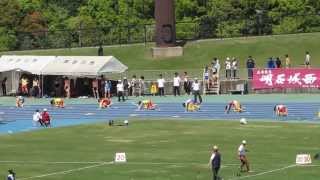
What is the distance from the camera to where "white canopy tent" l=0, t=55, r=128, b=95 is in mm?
67312

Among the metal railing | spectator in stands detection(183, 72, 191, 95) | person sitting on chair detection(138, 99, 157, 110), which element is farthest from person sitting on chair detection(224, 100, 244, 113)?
the metal railing

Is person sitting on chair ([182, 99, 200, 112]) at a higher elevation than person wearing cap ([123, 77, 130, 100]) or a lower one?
lower

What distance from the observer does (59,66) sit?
227ft

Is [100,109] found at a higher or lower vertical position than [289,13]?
lower

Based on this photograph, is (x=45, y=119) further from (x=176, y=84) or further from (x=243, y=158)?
(x=243, y=158)

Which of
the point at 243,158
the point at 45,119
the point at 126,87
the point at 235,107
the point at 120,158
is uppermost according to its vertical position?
the point at 126,87

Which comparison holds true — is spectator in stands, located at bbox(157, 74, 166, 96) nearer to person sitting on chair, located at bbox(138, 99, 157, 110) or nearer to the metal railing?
person sitting on chair, located at bbox(138, 99, 157, 110)

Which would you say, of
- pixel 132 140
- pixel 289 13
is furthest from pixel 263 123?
pixel 289 13

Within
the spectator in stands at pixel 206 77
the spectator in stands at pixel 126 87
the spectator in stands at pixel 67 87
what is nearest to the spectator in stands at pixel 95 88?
the spectator in stands at pixel 67 87

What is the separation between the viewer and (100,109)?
60.1 m

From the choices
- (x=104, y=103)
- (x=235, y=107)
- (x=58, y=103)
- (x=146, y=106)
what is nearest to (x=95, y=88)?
(x=58, y=103)

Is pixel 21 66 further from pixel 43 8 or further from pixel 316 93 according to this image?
pixel 43 8

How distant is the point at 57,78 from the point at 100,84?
3.58 metres

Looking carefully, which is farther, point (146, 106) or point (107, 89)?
point (107, 89)
